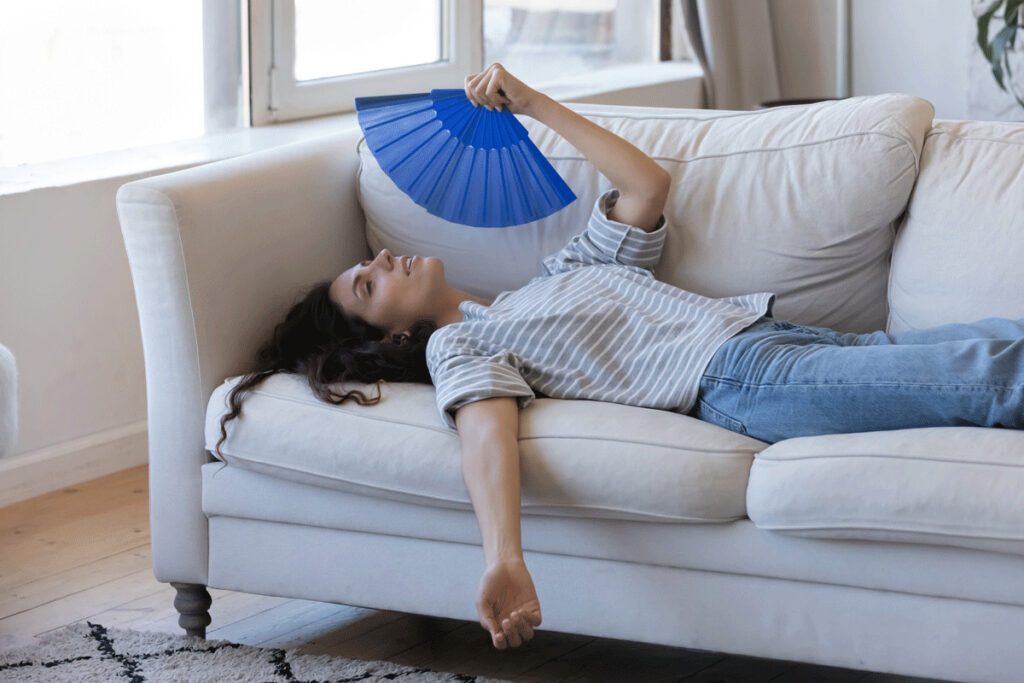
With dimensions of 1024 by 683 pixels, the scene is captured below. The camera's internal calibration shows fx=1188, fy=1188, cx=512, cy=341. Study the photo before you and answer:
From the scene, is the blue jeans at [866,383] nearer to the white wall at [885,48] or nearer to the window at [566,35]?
the window at [566,35]

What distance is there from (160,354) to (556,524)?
2.32ft

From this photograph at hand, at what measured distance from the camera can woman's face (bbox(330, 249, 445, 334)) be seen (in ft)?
6.57

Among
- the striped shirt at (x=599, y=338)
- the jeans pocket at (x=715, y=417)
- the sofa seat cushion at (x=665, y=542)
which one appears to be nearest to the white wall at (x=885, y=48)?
the striped shirt at (x=599, y=338)

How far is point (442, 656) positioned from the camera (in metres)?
1.94

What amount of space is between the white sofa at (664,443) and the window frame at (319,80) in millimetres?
986

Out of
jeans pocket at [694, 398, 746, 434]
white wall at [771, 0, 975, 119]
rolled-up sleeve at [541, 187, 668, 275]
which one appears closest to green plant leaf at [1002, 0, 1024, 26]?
white wall at [771, 0, 975, 119]

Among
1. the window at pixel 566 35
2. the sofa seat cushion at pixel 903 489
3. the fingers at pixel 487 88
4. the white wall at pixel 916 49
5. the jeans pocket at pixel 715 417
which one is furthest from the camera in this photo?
the white wall at pixel 916 49

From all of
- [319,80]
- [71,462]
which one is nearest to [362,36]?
[319,80]

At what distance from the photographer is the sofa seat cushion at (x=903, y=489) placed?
1.46m

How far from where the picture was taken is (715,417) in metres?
1.78

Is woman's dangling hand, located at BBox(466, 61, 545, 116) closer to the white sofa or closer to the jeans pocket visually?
the white sofa

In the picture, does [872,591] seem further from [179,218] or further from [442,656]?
[179,218]

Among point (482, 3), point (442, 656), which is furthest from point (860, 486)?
point (482, 3)

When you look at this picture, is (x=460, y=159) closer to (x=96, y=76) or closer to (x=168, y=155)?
(x=168, y=155)
